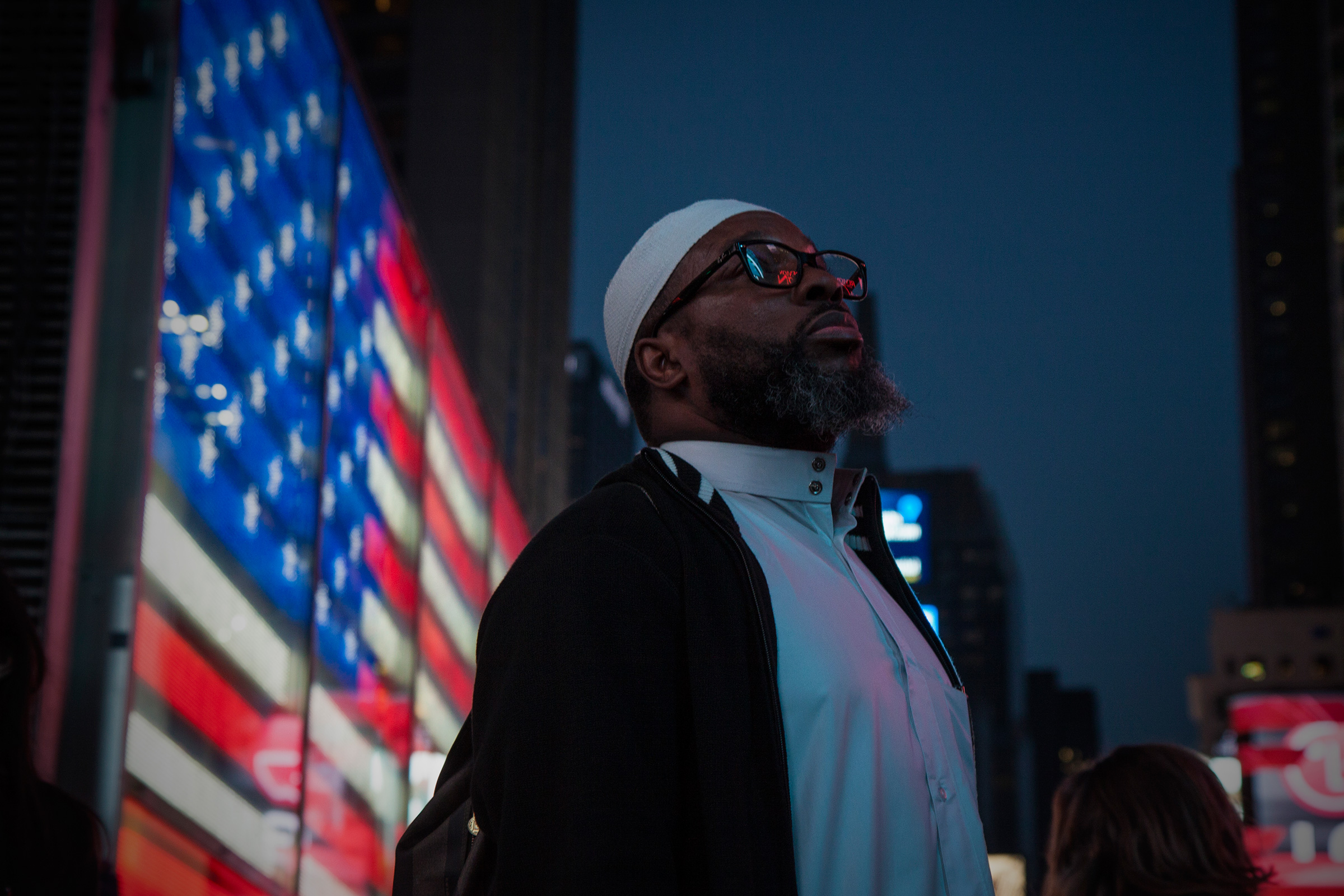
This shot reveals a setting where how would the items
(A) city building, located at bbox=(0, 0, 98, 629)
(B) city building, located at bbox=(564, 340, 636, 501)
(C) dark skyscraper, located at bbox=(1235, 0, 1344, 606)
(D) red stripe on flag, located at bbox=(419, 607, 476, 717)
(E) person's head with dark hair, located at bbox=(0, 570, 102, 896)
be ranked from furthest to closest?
(C) dark skyscraper, located at bbox=(1235, 0, 1344, 606), (B) city building, located at bbox=(564, 340, 636, 501), (D) red stripe on flag, located at bbox=(419, 607, 476, 717), (A) city building, located at bbox=(0, 0, 98, 629), (E) person's head with dark hair, located at bbox=(0, 570, 102, 896)

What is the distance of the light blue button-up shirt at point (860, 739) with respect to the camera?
61.7 inches

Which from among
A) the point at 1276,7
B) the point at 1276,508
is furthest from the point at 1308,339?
the point at 1276,7

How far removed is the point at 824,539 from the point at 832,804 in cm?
47

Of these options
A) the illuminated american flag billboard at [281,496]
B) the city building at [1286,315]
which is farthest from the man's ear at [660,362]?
the city building at [1286,315]

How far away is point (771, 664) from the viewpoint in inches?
62.4

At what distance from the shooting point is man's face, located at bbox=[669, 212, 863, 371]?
6.46 ft

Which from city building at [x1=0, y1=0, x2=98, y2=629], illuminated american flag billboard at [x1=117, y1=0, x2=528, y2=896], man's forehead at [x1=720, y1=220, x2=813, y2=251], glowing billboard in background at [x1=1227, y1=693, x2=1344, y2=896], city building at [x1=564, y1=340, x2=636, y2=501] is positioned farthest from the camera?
city building at [x1=564, y1=340, x2=636, y2=501]

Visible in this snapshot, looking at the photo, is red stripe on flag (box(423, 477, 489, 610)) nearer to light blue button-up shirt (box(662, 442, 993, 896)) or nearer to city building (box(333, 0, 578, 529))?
light blue button-up shirt (box(662, 442, 993, 896))

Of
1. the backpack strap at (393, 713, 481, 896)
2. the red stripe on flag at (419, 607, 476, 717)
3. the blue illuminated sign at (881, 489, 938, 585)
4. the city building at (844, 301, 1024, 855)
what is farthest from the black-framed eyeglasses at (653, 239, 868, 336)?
the city building at (844, 301, 1024, 855)

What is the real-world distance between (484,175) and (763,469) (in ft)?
144

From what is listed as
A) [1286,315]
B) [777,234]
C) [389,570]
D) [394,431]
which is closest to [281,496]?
[389,570]

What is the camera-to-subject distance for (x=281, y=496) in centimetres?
620

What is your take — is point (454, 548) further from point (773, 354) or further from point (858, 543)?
point (773, 354)

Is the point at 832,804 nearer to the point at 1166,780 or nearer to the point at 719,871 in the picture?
the point at 719,871
